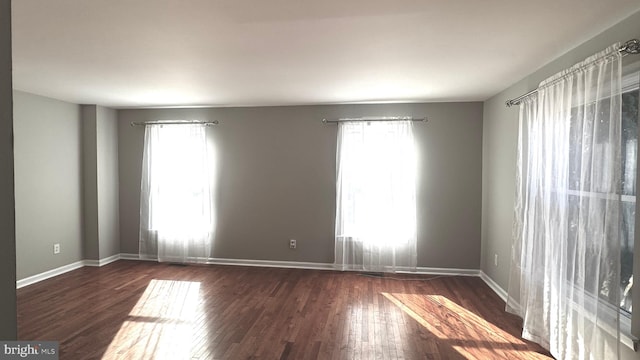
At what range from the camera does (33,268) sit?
3887 millimetres

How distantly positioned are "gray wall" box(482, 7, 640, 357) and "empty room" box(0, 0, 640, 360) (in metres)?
0.03

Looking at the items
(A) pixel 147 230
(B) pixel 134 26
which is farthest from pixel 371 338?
(A) pixel 147 230

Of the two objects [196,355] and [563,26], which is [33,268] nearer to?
[196,355]

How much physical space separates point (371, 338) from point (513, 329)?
50.5 inches

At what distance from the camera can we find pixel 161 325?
285 centimetres

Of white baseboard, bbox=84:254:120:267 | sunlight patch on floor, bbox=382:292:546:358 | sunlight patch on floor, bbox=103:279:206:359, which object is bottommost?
sunlight patch on floor, bbox=103:279:206:359

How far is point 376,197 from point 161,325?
2799 mm

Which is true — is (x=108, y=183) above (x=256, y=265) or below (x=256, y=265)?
above

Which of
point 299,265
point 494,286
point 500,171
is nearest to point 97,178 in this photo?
point 299,265

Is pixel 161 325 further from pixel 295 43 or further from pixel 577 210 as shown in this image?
pixel 577 210

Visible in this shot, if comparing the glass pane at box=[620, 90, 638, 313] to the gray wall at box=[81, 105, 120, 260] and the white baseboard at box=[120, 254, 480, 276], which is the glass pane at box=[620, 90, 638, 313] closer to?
the white baseboard at box=[120, 254, 480, 276]

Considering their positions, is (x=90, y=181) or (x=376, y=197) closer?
(x=376, y=197)

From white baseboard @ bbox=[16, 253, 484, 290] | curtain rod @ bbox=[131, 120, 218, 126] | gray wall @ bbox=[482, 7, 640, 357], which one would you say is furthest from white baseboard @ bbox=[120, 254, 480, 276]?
curtain rod @ bbox=[131, 120, 218, 126]

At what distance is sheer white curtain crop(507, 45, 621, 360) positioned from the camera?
186cm
